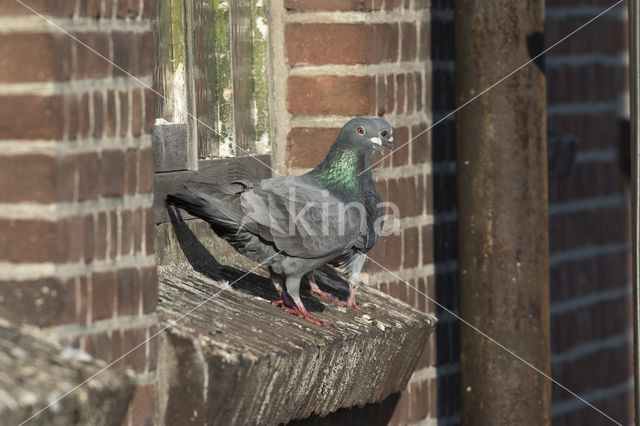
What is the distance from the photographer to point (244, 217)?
3.49 metres

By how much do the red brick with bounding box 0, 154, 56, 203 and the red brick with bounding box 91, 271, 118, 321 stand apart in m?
0.25

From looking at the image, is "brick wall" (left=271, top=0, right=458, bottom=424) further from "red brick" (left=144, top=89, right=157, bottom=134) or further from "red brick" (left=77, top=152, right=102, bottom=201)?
"red brick" (left=77, top=152, right=102, bottom=201)

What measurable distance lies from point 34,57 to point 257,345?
970mm

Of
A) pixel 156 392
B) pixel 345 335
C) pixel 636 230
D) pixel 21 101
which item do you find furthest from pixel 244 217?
pixel 636 230

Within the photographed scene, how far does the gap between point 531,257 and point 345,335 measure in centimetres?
60

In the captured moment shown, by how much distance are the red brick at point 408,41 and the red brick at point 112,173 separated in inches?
57.8

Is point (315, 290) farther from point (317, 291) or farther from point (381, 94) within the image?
point (381, 94)

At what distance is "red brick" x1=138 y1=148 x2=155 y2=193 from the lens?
9.73 feet

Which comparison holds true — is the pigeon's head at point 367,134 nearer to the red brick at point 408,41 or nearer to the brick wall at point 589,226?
the red brick at point 408,41

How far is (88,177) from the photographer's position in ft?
9.19

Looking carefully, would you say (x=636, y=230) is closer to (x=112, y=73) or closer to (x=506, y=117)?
(x=506, y=117)

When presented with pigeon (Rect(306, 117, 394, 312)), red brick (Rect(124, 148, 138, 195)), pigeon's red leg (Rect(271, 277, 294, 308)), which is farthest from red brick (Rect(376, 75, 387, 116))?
red brick (Rect(124, 148, 138, 195))

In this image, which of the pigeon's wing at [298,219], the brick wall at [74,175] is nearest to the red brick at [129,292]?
the brick wall at [74,175]

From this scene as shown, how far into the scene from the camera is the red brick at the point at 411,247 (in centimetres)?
412
